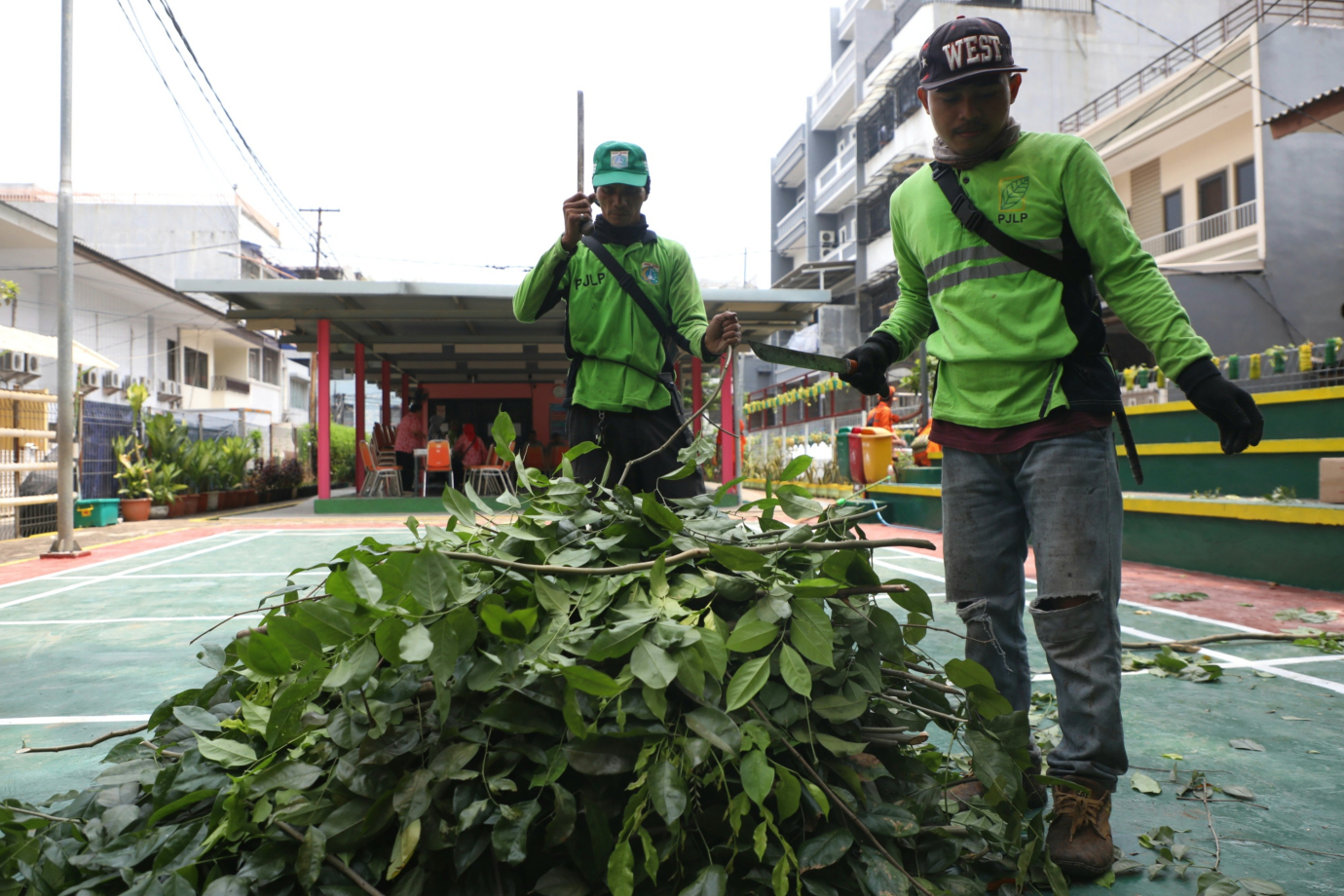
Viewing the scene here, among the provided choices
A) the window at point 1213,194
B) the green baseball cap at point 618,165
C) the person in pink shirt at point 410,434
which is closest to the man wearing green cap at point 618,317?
the green baseball cap at point 618,165

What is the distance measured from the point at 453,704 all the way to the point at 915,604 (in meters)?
0.88

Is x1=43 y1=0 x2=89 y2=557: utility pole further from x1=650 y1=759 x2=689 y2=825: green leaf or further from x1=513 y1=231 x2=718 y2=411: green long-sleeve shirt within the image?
x1=650 y1=759 x2=689 y2=825: green leaf

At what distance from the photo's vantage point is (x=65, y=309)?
767 centimetres

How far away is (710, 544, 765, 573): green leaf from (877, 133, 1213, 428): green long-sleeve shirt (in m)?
0.86

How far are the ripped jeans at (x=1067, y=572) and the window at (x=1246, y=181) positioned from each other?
19.3 metres

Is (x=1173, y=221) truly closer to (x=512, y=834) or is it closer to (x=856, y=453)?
(x=856, y=453)

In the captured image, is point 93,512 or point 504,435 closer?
point 504,435

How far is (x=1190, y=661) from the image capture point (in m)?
3.56

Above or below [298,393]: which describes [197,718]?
below

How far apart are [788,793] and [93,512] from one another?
13063 millimetres

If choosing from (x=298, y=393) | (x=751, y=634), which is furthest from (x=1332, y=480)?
(x=298, y=393)

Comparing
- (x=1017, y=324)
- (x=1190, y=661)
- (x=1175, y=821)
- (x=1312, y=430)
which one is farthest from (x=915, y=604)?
(x=1312, y=430)

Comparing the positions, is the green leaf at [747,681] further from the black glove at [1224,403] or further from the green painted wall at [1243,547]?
the green painted wall at [1243,547]

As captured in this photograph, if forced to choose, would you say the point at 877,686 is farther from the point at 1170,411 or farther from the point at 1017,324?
the point at 1170,411
